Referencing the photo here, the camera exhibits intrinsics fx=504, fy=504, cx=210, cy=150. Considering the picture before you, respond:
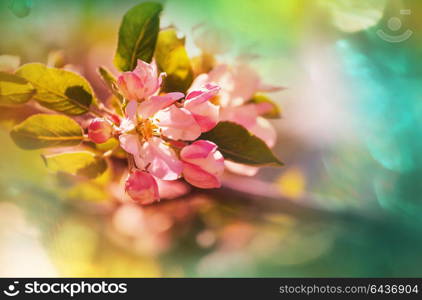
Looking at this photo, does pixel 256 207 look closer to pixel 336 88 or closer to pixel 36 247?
pixel 336 88

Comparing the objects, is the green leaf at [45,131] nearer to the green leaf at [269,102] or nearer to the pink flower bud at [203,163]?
the pink flower bud at [203,163]

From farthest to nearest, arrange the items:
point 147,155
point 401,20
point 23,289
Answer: point 401,20, point 23,289, point 147,155

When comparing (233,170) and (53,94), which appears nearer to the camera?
(53,94)

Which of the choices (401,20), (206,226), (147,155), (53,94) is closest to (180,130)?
(147,155)

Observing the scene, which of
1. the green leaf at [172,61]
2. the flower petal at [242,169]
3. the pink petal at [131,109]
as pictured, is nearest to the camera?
the pink petal at [131,109]
